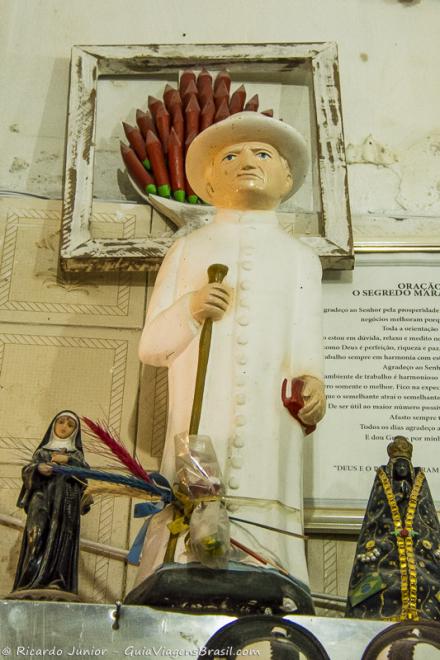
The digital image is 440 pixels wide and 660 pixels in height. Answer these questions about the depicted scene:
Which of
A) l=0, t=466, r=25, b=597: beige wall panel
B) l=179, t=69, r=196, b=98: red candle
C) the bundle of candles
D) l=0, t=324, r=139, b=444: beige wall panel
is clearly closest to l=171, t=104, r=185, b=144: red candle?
the bundle of candles

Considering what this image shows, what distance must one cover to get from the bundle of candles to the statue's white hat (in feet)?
1.55

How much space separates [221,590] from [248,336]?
61 cm

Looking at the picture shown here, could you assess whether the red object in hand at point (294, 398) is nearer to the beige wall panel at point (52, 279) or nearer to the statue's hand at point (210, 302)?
the statue's hand at point (210, 302)

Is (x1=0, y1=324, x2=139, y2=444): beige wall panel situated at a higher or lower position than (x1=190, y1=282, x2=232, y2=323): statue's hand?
higher

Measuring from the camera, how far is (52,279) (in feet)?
9.44

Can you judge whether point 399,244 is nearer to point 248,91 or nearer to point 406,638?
point 248,91

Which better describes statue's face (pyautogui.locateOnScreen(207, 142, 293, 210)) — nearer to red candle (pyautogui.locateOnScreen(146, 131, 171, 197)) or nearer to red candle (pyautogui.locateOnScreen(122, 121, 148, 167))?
red candle (pyautogui.locateOnScreen(146, 131, 171, 197))

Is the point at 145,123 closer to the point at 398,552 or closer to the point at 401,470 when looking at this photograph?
the point at 401,470

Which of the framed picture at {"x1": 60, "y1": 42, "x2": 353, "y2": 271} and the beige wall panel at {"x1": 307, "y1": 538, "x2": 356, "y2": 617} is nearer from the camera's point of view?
the beige wall panel at {"x1": 307, "y1": 538, "x2": 356, "y2": 617}

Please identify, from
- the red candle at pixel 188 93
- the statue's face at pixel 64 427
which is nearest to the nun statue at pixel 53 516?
the statue's face at pixel 64 427

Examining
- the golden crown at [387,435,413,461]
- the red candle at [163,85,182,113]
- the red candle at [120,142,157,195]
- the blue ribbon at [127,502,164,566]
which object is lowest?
the blue ribbon at [127,502,164,566]

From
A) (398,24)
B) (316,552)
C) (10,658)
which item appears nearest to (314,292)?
(316,552)

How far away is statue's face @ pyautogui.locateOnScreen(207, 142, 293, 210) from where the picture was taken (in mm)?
2354

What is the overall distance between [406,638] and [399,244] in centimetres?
152
